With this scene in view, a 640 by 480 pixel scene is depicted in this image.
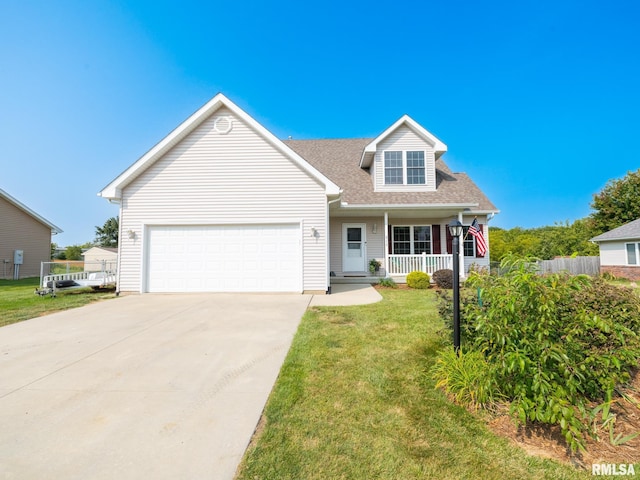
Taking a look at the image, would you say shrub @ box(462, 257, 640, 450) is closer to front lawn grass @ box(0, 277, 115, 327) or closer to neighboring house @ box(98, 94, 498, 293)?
neighboring house @ box(98, 94, 498, 293)

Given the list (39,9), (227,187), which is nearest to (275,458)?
(227,187)

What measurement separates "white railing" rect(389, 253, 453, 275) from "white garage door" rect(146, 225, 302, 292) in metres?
4.54

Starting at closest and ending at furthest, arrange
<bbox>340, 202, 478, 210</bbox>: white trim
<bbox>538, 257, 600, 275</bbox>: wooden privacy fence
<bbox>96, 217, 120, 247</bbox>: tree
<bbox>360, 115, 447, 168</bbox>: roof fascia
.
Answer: <bbox>340, 202, 478, 210</bbox>: white trim
<bbox>360, 115, 447, 168</bbox>: roof fascia
<bbox>538, 257, 600, 275</bbox>: wooden privacy fence
<bbox>96, 217, 120, 247</bbox>: tree

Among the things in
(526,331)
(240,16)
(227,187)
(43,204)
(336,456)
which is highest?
(240,16)

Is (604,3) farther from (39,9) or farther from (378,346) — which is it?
(39,9)

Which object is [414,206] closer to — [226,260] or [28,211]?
[226,260]

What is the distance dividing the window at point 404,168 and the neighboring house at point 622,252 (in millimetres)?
13548

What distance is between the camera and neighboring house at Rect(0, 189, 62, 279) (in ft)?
58.0

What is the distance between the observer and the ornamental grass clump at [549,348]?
2.26 meters

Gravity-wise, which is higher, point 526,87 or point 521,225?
point 526,87

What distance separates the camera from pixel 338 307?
725cm

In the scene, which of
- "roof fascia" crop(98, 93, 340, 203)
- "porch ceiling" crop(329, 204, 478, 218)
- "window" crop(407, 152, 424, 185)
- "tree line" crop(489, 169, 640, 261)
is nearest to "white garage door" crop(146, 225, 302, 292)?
"roof fascia" crop(98, 93, 340, 203)

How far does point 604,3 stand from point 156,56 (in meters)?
17.3

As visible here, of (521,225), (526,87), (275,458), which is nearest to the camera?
(275,458)
